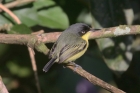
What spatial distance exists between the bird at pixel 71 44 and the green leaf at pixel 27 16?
0.57ft

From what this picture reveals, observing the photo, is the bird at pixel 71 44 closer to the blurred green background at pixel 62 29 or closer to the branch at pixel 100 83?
the blurred green background at pixel 62 29

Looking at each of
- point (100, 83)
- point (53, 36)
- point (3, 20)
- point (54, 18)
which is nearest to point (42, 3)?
point (54, 18)

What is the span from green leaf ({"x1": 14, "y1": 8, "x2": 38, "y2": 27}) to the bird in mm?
175

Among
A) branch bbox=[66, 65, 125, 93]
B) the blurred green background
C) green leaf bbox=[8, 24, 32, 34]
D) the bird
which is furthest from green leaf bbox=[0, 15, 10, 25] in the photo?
branch bbox=[66, 65, 125, 93]

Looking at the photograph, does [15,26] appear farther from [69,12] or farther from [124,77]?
[124,77]

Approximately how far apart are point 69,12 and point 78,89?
0.51 m

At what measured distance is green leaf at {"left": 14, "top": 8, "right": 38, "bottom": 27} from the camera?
202 centimetres

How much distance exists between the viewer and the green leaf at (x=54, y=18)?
2084 mm

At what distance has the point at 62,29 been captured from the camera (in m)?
2.13

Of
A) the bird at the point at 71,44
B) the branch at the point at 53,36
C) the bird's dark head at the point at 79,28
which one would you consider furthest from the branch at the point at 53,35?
the bird's dark head at the point at 79,28

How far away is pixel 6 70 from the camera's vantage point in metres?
2.11

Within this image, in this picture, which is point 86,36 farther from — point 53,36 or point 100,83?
point 100,83

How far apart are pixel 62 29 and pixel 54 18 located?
0.24ft

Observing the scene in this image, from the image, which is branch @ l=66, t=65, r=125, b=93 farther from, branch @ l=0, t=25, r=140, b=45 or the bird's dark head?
the bird's dark head
